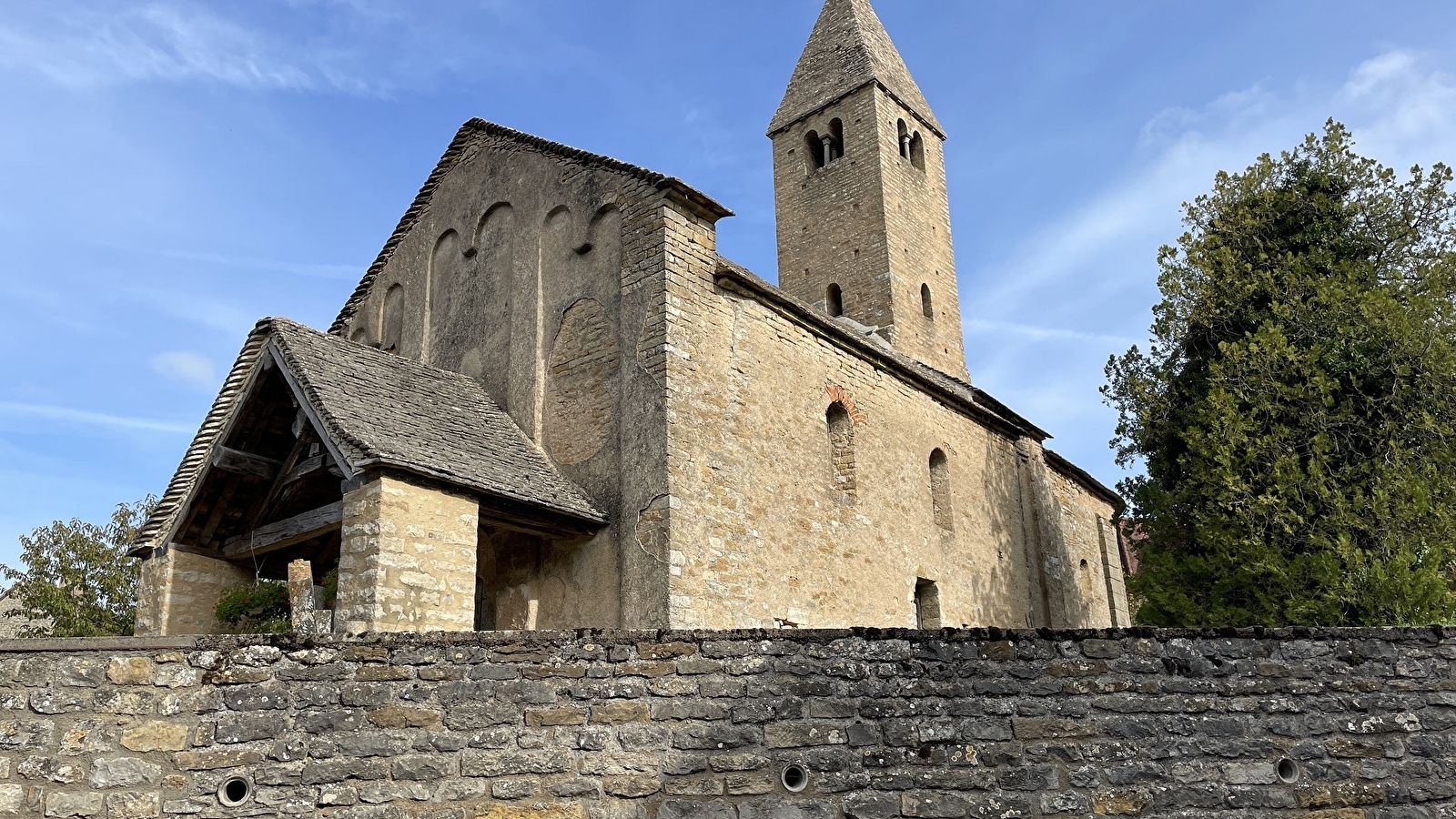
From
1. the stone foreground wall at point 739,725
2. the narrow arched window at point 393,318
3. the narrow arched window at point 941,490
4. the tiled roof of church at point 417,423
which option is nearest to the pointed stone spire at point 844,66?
the narrow arched window at point 941,490

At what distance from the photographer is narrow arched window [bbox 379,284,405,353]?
1544cm

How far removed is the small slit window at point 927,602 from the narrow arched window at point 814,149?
13017mm

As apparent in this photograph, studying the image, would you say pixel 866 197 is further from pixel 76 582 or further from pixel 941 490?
pixel 76 582

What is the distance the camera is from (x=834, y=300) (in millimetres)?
23625

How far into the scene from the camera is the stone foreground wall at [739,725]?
4875 millimetres

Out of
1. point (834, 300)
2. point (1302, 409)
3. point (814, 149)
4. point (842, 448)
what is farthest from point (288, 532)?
point (814, 149)

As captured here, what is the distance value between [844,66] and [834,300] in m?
5.90

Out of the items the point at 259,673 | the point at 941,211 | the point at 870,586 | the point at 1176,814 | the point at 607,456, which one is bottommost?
the point at 1176,814

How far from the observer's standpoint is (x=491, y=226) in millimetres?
14188

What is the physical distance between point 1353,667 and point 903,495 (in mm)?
8735

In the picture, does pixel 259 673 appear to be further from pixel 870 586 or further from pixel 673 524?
pixel 870 586

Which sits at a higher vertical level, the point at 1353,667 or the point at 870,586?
the point at 870,586

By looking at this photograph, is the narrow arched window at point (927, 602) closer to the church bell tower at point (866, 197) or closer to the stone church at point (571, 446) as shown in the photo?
the stone church at point (571, 446)

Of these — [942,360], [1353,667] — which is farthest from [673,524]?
[942,360]
